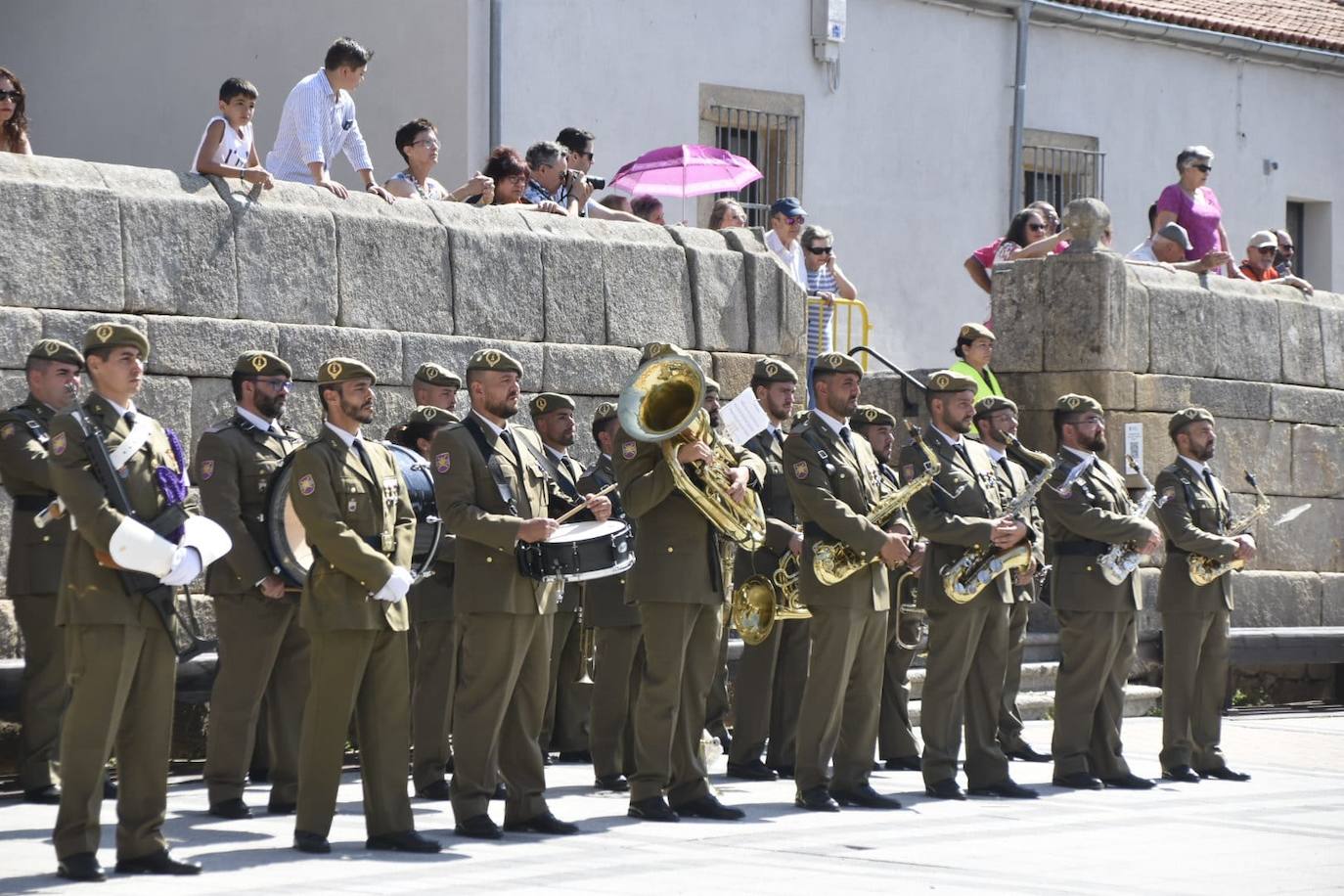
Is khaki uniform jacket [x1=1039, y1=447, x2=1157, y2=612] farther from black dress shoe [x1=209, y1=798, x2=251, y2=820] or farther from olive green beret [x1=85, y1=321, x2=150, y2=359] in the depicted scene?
olive green beret [x1=85, y1=321, x2=150, y2=359]

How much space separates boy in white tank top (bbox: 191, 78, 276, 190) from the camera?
10.8 metres

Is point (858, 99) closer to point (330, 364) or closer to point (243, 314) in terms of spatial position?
point (243, 314)

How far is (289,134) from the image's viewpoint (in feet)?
39.2

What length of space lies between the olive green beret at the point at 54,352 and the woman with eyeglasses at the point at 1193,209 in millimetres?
9246

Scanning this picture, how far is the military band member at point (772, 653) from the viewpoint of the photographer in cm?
1091

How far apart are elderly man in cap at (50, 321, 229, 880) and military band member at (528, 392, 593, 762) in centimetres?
259

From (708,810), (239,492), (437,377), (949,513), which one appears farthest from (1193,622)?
(239,492)

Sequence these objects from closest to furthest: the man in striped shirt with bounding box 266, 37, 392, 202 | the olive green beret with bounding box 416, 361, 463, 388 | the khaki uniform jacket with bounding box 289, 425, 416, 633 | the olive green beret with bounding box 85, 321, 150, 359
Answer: the olive green beret with bounding box 85, 321, 150, 359, the khaki uniform jacket with bounding box 289, 425, 416, 633, the olive green beret with bounding box 416, 361, 463, 388, the man in striped shirt with bounding box 266, 37, 392, 202

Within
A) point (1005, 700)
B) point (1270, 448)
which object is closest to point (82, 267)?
point (1005, 700)

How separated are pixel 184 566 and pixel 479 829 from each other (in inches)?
69.0

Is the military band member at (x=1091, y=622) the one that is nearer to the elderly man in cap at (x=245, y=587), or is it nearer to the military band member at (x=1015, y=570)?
the military band member at (x=1015, y=570)

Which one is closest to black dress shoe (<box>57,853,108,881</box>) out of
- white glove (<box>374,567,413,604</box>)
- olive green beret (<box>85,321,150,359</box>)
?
white glove (<box>374,567,413,604</box>)

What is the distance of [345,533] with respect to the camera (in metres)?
8.23

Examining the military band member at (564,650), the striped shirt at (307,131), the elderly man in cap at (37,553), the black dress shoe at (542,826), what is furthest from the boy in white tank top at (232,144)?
the black dress shoe at (542,826)
